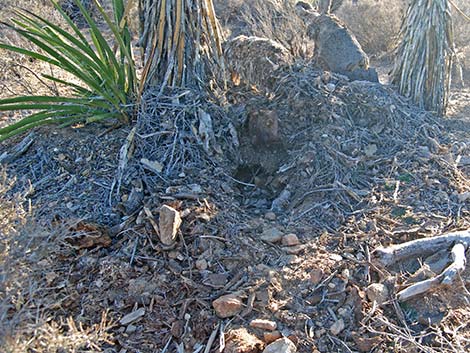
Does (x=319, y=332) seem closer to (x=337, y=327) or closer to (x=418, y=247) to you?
(x=337, y=327)

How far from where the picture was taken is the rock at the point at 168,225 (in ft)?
8.71

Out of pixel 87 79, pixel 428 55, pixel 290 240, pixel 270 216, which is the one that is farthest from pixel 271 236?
pixel 428 55

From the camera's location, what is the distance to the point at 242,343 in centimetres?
222

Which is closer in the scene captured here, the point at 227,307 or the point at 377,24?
the point at 227,307

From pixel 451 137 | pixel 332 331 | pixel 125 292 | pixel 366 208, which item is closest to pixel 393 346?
pixel 332 331

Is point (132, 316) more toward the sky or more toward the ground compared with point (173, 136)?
more toward the ground

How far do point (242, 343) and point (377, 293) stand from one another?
72 centimetres

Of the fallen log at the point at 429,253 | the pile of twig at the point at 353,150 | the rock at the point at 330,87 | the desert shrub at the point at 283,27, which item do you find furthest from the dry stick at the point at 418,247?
the desert shrub at the point at 283,27

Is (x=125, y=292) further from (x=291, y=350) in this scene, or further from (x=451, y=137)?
(x=451, y=137)

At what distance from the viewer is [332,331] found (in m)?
2.38

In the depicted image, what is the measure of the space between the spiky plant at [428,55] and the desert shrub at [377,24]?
2084 millimetres

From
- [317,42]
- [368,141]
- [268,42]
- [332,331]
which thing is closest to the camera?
[332,331]

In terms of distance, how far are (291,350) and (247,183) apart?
1.36 meters

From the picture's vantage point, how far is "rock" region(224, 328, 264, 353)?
2.21 meters
